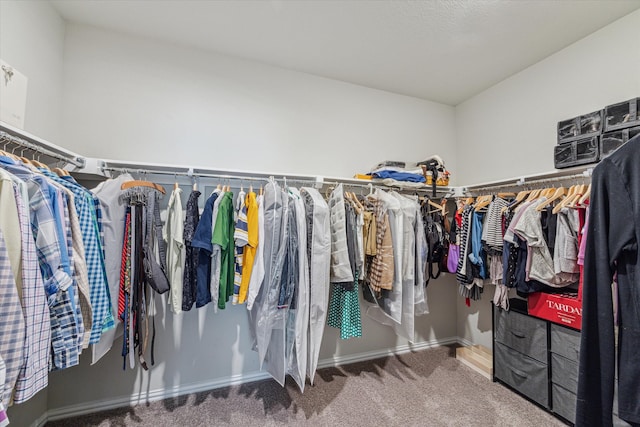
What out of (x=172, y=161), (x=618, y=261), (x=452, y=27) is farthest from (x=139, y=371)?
(x=452, y=27)

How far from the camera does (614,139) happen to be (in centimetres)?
157

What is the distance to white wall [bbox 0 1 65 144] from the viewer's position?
4.36 feet

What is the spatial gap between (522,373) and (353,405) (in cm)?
127

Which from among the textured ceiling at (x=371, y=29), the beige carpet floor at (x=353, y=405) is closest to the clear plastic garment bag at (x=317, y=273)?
the beige carpet floor at (x=353, y=405)

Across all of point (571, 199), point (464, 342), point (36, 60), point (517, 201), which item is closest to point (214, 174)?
point (36, 60)

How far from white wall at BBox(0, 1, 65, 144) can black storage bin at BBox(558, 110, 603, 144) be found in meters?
3.47

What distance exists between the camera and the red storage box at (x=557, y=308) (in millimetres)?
1559

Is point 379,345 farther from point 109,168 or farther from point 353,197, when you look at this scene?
point 109,168

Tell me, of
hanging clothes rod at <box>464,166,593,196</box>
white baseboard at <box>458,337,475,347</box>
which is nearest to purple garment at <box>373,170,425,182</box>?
hanging clothes rod at <box>464,166,593,196</box>

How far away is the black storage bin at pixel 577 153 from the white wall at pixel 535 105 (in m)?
0.21

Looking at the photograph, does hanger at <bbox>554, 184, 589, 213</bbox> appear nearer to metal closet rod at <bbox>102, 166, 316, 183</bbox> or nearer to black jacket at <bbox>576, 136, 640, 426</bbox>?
black jacket at <bbox>576, 136, 640, 426</bbox>

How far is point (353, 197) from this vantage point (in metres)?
A: 1.98

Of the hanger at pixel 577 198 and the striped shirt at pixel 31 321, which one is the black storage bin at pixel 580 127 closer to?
the hanger at pixel 577 198

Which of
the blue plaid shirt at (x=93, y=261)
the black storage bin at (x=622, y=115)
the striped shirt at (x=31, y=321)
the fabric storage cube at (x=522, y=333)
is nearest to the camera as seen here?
the striped shirt at (x=31, y=321)
